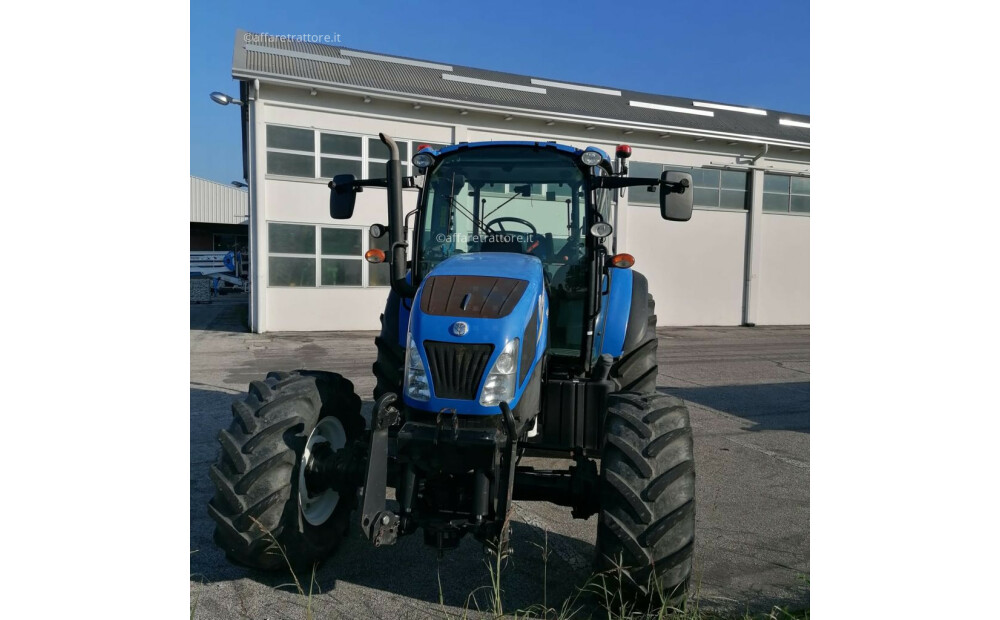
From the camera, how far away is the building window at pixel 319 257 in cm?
1378

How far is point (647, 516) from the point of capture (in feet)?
9.02

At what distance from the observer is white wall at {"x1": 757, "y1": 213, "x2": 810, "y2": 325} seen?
18250mm

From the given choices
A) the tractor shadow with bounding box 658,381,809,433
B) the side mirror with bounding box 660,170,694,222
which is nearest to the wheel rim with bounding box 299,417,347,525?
the side mirror with bounding box 660,170,694,222

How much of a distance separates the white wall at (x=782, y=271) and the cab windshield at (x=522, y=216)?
15.8 metres

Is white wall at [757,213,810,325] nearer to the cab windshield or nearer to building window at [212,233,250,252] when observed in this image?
the cab windshield

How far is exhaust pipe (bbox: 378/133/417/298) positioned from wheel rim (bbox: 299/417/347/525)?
31.4 inches

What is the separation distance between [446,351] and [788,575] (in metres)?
2.16

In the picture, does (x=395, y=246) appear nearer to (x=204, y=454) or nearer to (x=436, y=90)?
(x=204, y=454)

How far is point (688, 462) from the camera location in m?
2.89

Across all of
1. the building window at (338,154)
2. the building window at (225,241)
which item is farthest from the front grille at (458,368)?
the building window at (225,241)

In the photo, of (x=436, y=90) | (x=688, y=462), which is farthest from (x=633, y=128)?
(x=688, y=462)

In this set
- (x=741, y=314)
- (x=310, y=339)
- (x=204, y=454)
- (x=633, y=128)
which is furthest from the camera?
(x=741, y=314)

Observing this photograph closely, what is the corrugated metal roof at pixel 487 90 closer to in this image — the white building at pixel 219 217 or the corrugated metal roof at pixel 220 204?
the white building at pixel 219 217

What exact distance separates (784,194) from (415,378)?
17.8m
